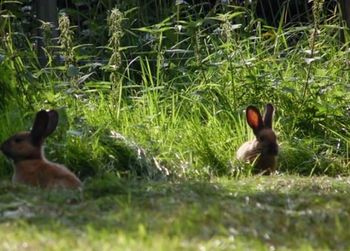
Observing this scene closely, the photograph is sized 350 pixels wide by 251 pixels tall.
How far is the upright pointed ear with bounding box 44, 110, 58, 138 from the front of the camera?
25.5 feet

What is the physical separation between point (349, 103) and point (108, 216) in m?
4.30

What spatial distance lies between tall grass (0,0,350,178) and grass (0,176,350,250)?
1.43 metres

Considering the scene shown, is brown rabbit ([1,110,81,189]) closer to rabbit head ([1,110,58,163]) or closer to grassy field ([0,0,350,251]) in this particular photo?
rabbit head ([1,110,58,163])

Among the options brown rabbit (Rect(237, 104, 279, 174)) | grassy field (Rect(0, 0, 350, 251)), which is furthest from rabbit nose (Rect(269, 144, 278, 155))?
grassy field (Rect(0, 0, 350, 251))

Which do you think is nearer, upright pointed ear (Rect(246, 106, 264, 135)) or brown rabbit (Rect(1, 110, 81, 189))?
brown rabbit (Rect(1, 110, 81, 189))

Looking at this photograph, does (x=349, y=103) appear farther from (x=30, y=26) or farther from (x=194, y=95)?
(x=30, y=26)

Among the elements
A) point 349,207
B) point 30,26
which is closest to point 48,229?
point 349,207

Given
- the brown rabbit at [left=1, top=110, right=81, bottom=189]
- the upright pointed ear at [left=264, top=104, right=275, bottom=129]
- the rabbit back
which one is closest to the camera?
the rabbit back

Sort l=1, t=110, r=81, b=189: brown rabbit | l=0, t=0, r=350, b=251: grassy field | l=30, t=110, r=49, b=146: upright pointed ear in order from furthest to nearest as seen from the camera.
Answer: l=30, t=110, r=49, b=146: upright pointed ear → l=1, t=110, r=81, b=189: brown rabbit → l=0, t=0, r=350, b=251: grassy field

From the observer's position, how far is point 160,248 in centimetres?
470

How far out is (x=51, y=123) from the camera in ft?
25.5

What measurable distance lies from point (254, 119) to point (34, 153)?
193 centimetres

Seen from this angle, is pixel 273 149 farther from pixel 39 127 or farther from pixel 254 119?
pixel 39 127

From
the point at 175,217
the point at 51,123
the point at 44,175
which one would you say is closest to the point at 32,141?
the point at 51,123
